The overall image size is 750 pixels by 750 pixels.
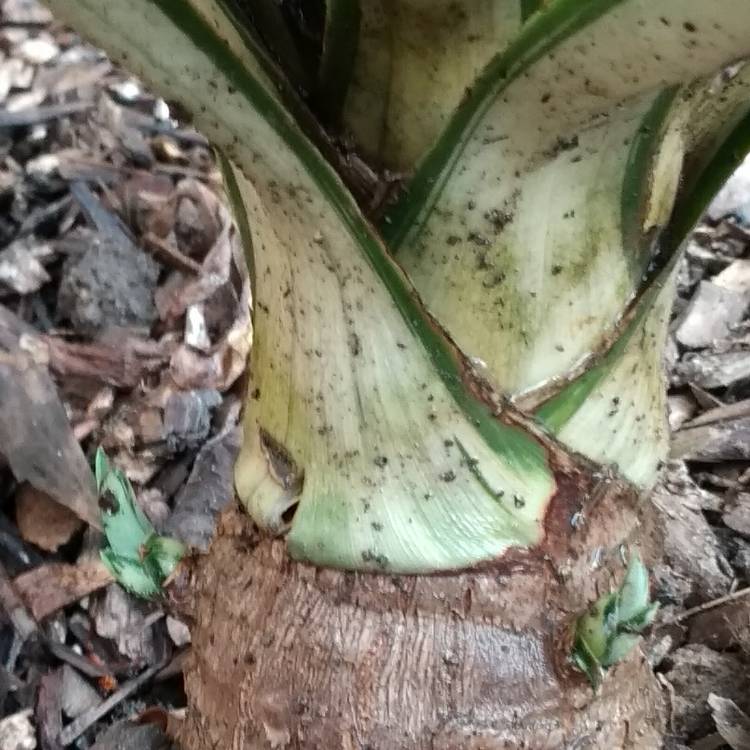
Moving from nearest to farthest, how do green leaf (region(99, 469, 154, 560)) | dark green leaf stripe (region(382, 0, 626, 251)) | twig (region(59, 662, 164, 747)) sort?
dark green leaf stripe (region(382, 0, 626, 251)) → green leaf (region(99, 469, 154, 560)) → twig (region(59, 662, 164, 747))

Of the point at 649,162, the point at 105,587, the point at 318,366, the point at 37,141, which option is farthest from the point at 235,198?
the point at 37,141

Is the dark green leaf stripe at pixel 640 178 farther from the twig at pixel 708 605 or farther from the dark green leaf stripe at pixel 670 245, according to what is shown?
the twig at pixel 708 605

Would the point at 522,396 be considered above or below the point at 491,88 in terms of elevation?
below

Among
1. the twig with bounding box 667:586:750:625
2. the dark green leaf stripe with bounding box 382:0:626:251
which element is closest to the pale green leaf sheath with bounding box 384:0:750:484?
the dark green leaf stripe with bounding box 382:0:626:251

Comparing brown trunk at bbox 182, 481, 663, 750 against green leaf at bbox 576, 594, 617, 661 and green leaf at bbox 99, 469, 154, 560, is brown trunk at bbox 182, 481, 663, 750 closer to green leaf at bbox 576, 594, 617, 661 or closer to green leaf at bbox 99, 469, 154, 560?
green leaf at bbox 576, 594, 617, 661

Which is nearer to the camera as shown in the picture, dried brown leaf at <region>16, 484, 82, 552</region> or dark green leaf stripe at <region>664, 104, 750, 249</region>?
dark green leaf stripe at <region>664, 104, 750, 249</region>

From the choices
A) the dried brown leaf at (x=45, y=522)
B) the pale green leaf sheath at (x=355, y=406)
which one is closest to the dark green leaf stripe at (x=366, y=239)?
the pale green leaf sheath at (x=355, y=406)

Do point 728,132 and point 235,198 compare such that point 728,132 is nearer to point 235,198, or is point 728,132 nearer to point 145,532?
point 235,198
